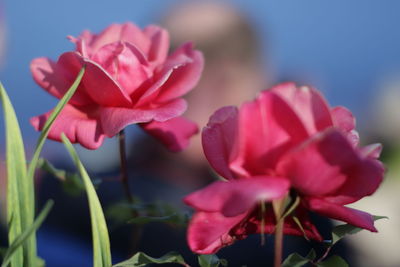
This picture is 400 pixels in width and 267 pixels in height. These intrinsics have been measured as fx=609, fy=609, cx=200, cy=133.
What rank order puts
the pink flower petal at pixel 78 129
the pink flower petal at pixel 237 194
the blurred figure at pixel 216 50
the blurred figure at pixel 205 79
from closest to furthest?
the pink flower petal at pixel 237 194
the pink flower petal at pixel 78 129
the blurred figure at pixel 205 79
the blurred figure at pixel 216 50

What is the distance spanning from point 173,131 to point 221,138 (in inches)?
4.5

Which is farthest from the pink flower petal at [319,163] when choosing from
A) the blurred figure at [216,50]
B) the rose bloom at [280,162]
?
the blurred figure at [216,50]

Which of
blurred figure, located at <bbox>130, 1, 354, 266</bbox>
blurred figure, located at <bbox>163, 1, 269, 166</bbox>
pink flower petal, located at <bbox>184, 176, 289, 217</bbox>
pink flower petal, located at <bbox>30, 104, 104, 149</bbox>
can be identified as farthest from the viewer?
blurred figure, located at <bbox>163, 1, 269, 166</bbox>

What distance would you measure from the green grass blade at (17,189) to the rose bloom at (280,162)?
71 millimetres

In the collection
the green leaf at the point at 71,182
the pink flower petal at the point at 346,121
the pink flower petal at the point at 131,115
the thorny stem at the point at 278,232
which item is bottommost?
the green leaf at the point at 71,182

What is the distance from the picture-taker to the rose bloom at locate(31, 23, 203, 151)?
32 centimetres

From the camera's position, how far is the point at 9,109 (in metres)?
0.26

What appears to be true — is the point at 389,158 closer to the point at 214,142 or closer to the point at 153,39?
the point at 153,39

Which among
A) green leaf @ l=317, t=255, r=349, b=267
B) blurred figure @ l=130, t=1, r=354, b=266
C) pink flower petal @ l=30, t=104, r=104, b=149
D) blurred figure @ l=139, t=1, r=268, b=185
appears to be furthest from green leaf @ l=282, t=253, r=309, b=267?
blurred figure @ l=139, t=1, r=268, b=185

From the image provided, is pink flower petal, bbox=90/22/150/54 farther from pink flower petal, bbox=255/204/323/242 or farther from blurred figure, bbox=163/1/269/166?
blurred figure, bbox=163/1/269/166

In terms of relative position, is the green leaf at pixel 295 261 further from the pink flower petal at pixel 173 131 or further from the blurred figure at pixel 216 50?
the blurred figure at pixel 216 50

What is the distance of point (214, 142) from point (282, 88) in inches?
1.4

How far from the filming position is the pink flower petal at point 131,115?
0.31 m

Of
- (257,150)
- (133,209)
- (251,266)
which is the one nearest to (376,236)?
(251,266)
